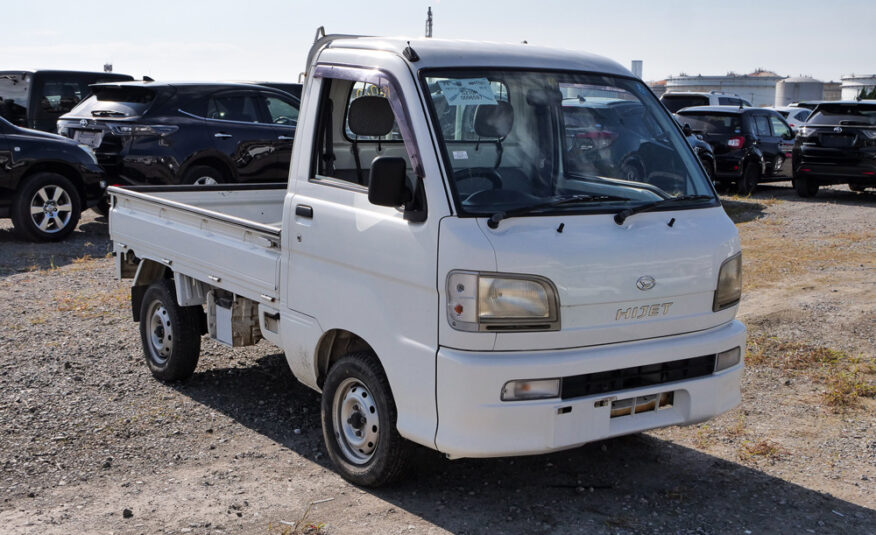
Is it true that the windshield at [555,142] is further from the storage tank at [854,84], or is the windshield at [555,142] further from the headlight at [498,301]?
the storage tank at [854,84]

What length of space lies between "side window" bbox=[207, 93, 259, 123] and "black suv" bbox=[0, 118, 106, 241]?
1.69 metres

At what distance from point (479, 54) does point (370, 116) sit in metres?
0.67

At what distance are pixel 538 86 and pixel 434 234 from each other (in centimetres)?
121

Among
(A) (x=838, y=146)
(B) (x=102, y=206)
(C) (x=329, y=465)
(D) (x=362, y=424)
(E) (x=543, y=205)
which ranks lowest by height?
(C) (x=329, y=465)

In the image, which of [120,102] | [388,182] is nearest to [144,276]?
[388,182]

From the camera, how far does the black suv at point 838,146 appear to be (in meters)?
16.9

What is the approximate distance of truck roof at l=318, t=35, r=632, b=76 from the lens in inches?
186

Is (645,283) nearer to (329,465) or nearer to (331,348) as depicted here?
(331,348)

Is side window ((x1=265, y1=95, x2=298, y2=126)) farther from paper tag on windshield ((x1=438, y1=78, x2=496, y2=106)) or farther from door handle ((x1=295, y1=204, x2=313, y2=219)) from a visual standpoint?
paper tag on windshield ((x1=438, y1=78, x2=496, y2=106))

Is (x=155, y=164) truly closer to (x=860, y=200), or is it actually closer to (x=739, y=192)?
(x=739, y=192)

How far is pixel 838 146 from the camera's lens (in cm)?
1719

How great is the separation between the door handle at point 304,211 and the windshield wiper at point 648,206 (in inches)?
61.6

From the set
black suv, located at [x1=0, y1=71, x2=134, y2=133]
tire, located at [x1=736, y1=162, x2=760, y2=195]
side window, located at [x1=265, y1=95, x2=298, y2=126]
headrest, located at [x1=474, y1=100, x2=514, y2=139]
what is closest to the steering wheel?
headrest, located at [x1=474, y1=100, x2=514, y2=139]

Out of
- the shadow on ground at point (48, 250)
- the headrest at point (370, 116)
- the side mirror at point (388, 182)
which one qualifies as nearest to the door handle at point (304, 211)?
the headrest at point (370, 116)
